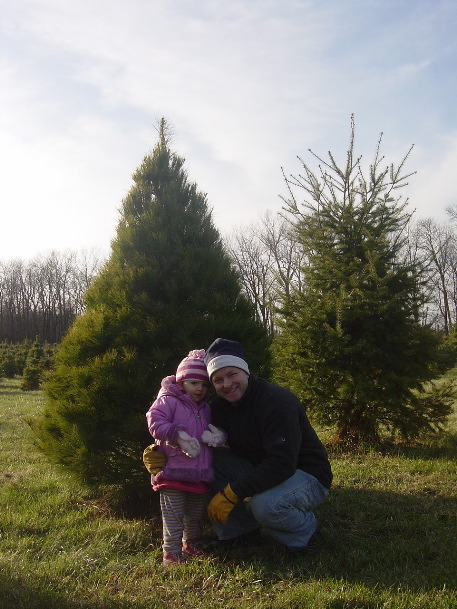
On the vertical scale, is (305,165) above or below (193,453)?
above

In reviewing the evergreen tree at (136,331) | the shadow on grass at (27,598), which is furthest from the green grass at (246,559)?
the evergreen tree at (136,331)

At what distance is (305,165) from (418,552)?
6393mm

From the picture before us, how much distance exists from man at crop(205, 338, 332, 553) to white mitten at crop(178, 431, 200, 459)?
32cm

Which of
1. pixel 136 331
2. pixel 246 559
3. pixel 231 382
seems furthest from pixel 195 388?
pixel 246 559

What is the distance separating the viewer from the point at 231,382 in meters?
3.55

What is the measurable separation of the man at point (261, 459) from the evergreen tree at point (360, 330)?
11.4ft

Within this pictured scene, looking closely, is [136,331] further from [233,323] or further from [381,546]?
[381,546]

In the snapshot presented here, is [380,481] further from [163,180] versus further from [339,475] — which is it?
[163,180]

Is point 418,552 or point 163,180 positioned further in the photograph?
point 163,180

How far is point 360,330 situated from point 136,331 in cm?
390

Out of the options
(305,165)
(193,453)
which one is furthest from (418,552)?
(305,165)

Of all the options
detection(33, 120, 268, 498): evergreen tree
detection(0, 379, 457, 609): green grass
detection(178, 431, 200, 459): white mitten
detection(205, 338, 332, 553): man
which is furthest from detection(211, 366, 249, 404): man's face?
detection(0, 379, 457, 609): green grass

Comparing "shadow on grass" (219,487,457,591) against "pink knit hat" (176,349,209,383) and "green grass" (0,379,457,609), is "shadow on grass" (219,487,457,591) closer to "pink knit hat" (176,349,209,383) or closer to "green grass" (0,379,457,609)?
"green grass" (0,379,457,609)

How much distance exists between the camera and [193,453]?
3451 millimetres
